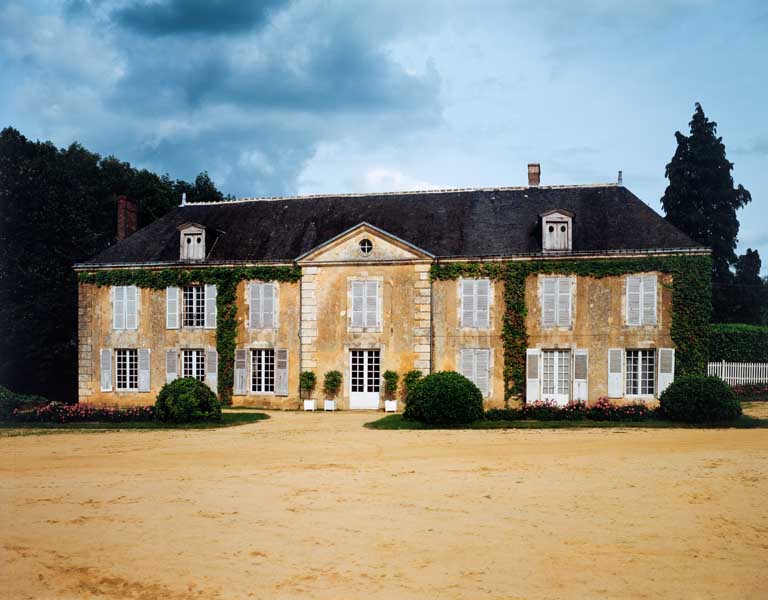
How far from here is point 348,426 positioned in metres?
19.8

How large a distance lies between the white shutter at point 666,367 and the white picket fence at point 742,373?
6.96 metres

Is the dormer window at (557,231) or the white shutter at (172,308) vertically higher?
the dormer window at (557,231)

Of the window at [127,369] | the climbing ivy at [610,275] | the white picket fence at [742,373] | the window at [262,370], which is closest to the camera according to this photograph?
the climbing ivy at [610,275]

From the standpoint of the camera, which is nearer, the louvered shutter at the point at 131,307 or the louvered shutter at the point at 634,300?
the louvered shutter at the point at 634,300

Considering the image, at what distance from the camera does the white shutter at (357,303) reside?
2528cm

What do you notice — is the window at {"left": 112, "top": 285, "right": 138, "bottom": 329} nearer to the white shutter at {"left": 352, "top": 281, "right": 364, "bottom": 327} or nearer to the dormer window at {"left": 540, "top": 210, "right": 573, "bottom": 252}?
the white shutter at {"left": 352, "top": 281, "right": 364, "bottom": 327}

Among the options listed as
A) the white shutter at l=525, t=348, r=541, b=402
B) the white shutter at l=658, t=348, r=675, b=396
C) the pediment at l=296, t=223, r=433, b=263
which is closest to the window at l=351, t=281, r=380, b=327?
the pediment at l=296, t=223, r=433, b=263

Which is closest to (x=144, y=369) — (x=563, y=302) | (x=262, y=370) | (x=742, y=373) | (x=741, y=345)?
(x=262, y=370)

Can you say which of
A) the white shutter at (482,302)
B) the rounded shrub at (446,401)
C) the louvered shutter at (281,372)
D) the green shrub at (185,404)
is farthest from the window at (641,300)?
the green shrub at (185,404)

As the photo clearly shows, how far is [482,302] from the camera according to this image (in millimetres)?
24719

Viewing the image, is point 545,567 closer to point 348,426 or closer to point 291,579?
point 291,579

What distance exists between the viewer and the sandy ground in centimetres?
→ 748

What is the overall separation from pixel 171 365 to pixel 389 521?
746 inches

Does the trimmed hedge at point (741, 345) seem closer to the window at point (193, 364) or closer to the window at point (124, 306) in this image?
the window at point (193, 364)
